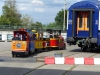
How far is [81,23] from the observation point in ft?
89.7

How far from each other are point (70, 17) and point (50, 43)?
202 inches

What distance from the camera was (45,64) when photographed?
55.6 feet

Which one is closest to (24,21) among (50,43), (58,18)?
(58,18)

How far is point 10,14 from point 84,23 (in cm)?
9612

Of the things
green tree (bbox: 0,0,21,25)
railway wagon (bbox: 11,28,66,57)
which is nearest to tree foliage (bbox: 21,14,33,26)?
green tree (bbox: 0,0,21,25)

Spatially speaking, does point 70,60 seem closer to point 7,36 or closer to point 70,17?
point 70,17

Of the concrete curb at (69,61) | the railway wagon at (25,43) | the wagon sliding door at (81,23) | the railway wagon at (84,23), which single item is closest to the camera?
the concrete curb at (69,61)

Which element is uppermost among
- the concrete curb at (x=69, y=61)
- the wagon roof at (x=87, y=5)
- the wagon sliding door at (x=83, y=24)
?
the wagon roof at (x=87, y=5)

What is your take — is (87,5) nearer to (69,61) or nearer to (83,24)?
(83,24)

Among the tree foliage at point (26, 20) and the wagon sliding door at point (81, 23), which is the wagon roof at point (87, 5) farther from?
the tree foliage at point (26, 20)

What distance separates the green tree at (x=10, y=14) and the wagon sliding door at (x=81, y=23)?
90192 millimetres

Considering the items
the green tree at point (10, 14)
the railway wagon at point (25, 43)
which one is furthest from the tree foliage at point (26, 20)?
the railway wagon at point (25, 43)

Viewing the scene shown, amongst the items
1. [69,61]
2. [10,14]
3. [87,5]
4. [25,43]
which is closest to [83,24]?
[87,5]

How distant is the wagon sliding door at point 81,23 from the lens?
2679 centimetres
